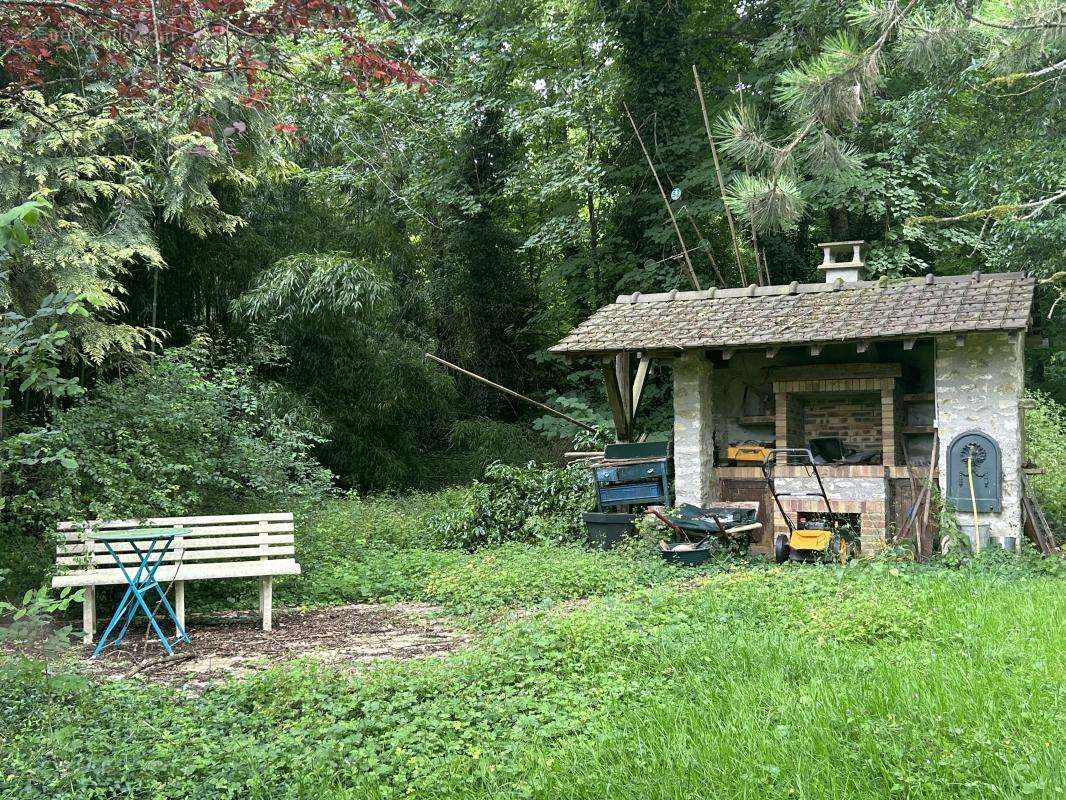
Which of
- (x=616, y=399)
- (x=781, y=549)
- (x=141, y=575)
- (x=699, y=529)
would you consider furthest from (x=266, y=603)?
(x=616, y=399)

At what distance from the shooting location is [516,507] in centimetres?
1168

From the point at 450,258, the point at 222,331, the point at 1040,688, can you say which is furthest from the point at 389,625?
the point at 450,258

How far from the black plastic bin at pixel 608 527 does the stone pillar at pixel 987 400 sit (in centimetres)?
327

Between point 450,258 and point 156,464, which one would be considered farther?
point 450,258

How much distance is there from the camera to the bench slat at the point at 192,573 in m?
6.52

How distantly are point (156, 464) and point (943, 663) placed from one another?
630cm

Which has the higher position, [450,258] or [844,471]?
[450,258]

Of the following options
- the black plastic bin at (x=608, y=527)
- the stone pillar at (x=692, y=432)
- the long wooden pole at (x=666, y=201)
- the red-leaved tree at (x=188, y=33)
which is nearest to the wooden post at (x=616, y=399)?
the stone pillar at (x=692, y=432)

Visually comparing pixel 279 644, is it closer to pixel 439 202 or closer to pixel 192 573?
pixel 192 573

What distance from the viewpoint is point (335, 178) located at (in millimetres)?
15523

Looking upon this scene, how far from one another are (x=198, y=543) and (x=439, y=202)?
36.9 feet

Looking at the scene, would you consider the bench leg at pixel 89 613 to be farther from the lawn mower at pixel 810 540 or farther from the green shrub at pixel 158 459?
the lawn mower at pixel 810 540

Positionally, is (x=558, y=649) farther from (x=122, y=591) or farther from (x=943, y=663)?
(x=122, y=591)

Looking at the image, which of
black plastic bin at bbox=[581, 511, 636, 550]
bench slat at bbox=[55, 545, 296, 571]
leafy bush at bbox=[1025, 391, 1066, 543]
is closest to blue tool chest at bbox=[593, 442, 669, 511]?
black plastic bin at bbox=[581, 511, 636, 550]
